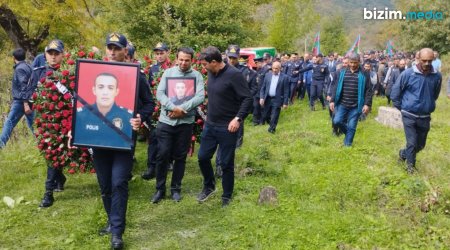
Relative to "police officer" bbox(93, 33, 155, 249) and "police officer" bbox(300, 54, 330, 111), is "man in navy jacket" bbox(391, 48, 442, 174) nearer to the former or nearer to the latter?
"police officer" bbox(93, 33, 155, 249)

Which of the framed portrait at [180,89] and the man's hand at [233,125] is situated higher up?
the framed portrait at [180,89]

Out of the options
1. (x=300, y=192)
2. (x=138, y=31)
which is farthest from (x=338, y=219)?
(x=138, y=31)

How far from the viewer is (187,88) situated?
5.88 meters

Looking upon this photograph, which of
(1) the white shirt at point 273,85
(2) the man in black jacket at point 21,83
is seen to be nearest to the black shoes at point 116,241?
(2) the man in black jacket at point 21,83

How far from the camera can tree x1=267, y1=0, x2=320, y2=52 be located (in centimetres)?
3278

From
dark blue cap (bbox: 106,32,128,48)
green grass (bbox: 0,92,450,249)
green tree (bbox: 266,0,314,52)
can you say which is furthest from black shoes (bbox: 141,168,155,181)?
green tree (bbox: 266,0,314,52)

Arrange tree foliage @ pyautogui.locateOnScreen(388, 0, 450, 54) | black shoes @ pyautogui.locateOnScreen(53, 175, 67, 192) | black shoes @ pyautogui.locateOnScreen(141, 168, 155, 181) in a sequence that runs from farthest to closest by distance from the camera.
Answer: tree foliage @ pyautogui.locateOnScreen(388, 0, 450, 54) < black shoes @ pyautogui.locateOnScreen(141, 168, 155, 181) < black shoes @ pyautogui.locateOnScreen(53, 175, 67, 192)

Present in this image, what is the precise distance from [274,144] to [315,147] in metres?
1.20

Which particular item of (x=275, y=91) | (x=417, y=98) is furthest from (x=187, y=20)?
(x=417, y=98)

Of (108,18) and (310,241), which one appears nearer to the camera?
(310,241)

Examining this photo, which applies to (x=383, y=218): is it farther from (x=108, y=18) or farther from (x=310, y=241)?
(x=108, y=18)

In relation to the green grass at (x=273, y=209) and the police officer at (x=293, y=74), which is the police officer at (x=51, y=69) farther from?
the police officer at (x=293, y=74)

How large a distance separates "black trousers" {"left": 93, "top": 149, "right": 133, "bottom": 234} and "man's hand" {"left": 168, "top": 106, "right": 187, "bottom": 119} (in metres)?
1.12

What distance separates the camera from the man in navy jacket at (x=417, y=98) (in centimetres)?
684
